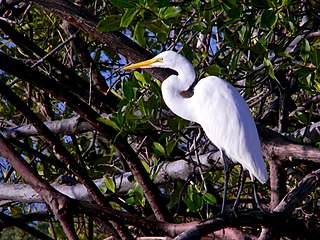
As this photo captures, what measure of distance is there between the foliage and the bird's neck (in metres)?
0.06

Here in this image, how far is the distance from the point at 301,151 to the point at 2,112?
1.47 metres

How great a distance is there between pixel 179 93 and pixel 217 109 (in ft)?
0.50

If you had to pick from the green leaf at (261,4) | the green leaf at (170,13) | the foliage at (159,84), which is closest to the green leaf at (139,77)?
the foliage at (159,84)

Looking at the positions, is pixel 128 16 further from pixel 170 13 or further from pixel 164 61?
pixel 164 61

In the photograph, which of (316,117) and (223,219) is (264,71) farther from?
(223,219)

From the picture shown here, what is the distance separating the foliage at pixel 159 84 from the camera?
78.7 inches

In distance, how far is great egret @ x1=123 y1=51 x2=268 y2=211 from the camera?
2.13 meters

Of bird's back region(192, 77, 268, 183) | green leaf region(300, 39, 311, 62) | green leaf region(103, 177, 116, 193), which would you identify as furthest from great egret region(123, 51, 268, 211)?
green leaf region(103, 177, 116, 193)

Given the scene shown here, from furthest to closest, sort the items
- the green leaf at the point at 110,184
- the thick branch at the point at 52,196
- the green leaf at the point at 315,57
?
the green leaf at the point at 110,184
the green leaf at the point at 315,57
the thick branch at the point at 52,196

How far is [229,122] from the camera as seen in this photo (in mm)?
2275

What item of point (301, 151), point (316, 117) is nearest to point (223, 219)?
point (301, 151)

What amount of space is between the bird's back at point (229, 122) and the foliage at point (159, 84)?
52mm

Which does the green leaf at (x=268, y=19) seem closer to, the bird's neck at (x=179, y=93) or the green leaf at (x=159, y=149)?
the bird's neck at (x=179, y=93)

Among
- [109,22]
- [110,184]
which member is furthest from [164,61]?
[110,184]
